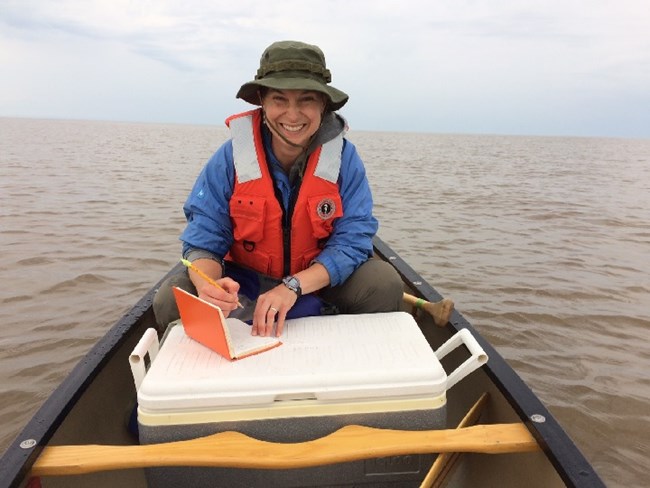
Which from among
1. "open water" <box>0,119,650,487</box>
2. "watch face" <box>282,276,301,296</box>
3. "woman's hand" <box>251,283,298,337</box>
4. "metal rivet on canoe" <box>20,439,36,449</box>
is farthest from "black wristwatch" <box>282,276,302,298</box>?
"open water" <box>0,119,650,487</box>

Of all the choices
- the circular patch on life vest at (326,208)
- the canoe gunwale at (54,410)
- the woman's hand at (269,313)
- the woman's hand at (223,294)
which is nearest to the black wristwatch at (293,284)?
the woman's hand at (269,313)

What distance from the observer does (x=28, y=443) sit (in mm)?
1599

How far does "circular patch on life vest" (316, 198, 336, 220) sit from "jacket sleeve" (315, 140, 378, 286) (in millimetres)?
89

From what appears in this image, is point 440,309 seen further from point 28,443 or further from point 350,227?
point 28,443

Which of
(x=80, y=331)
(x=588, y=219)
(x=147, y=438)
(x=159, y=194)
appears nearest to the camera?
(x=147, y=438)

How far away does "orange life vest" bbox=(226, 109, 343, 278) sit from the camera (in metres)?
2.46

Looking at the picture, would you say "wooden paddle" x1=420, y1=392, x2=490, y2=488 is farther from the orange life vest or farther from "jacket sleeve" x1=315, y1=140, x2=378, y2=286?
the orange life vest

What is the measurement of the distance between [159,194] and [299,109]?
10427 mm

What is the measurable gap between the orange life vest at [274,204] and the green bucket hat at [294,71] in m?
0.25

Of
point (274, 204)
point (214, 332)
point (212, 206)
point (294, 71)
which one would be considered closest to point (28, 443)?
point (214, 332)

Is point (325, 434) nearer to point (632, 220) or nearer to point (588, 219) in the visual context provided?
point (588, 219)

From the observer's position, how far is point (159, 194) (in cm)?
1199

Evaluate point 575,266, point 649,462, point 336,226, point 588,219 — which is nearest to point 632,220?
point 588,219

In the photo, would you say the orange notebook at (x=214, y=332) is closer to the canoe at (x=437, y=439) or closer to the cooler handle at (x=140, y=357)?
the cooler handle at (x=140, y=357)
